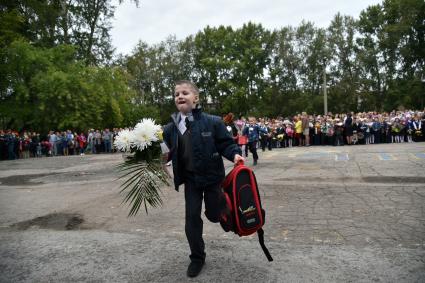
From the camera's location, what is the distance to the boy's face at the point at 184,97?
3.69m

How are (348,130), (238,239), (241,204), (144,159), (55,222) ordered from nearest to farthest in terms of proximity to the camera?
(241,204), (144,159), (238,239), (55,222), (348,130)

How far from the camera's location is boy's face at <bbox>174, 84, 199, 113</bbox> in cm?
369

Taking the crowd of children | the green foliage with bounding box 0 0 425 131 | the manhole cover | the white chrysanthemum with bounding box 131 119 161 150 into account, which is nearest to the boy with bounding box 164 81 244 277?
the white chrysanthemum with bounding box 131 119 161 150

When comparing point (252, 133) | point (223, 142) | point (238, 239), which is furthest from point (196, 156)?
point (252, 133)

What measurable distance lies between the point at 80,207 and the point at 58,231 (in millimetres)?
1679

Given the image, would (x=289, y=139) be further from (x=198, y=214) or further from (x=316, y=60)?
(x=316, y=60)

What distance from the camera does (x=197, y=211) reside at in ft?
12.1

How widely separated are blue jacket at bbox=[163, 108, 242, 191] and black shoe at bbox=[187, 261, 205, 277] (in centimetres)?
77

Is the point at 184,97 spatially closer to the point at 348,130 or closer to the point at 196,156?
the point at 196,156

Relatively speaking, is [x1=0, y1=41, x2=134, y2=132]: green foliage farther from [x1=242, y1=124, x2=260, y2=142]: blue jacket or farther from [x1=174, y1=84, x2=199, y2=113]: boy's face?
[x1=174, y1=84, x2=199, y2=113]: boy's face

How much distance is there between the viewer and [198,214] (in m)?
3.69

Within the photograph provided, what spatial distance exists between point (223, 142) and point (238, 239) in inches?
57.8

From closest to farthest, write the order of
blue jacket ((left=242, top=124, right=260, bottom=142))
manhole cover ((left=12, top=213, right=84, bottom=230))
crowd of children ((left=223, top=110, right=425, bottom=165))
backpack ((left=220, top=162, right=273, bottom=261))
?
backpack ((left=220, top=162, right=273, bottom=261)) < manhole cover ((left=12, top=213, right=84, bottom=230)) < blue jacket ((left=242, top=124, right=260, bottom=142)) < crowd of children ((left=223, top=110, right=425, bottom=165))

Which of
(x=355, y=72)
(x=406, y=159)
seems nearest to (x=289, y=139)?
(x=406, y=159)
